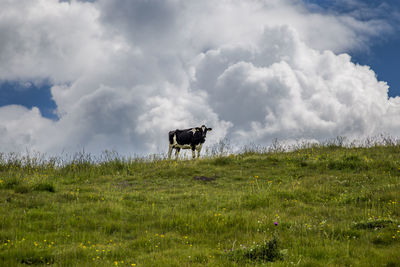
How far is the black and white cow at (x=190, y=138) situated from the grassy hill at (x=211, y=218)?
9.16 metres

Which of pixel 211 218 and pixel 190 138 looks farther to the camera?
pixel 190 138

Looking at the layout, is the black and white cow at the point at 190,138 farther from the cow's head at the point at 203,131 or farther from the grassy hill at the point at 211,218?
the grassy hill at the point at 211,218

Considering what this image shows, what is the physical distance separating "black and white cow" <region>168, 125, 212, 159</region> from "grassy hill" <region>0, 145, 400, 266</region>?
9.16 m

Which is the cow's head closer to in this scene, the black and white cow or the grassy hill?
the black and white cow

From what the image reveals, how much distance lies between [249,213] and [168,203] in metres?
3.05

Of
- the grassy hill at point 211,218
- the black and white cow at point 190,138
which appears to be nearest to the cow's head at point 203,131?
the black and white cow at point 190,138

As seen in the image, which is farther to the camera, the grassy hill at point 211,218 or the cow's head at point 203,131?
the cow's head at point 203,131

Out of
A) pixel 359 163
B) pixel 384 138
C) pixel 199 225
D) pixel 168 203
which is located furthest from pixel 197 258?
pixel 384 138

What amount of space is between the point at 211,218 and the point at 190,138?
18083 mm

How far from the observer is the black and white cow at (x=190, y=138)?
27.5 metres

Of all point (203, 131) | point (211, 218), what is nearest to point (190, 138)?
point (203, 131)

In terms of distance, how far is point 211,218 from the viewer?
9.74 metres

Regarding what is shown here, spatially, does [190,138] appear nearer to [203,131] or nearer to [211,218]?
[203,131]

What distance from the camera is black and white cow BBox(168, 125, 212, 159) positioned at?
27516 mm
